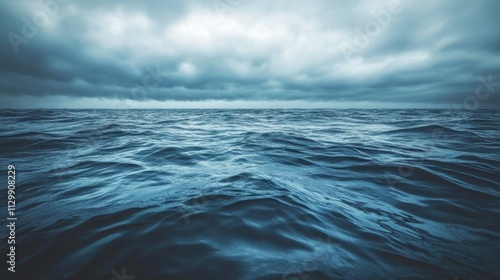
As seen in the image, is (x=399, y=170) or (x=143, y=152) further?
(x=143, y=152)

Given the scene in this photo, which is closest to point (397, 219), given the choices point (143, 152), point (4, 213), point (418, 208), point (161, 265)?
point (418, 208)

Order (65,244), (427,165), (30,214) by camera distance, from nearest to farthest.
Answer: (65,244) → (30,214) → (427,165)

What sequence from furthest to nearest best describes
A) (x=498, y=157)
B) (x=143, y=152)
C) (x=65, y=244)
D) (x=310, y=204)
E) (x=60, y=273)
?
(x=143, y=152)
(x=498, y=157)
(x=310, y=204)
(x=65, y=244)
(x=60, y=273)

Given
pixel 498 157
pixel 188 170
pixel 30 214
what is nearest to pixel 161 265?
pixel 30 214

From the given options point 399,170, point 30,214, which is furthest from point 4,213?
point 399,170

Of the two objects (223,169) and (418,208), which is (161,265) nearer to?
(223,169)

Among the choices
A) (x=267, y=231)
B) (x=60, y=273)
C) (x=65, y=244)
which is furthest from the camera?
(x=267, y=231)

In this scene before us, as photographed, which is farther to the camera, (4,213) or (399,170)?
(399,170)

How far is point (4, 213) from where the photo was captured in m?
3.61

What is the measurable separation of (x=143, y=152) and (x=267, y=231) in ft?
22.8

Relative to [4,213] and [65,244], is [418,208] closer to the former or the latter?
[65,244]

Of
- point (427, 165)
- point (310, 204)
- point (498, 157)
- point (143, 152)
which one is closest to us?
point (310, 204)

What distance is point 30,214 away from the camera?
11.5ft

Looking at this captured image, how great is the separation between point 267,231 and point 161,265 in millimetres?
1409
